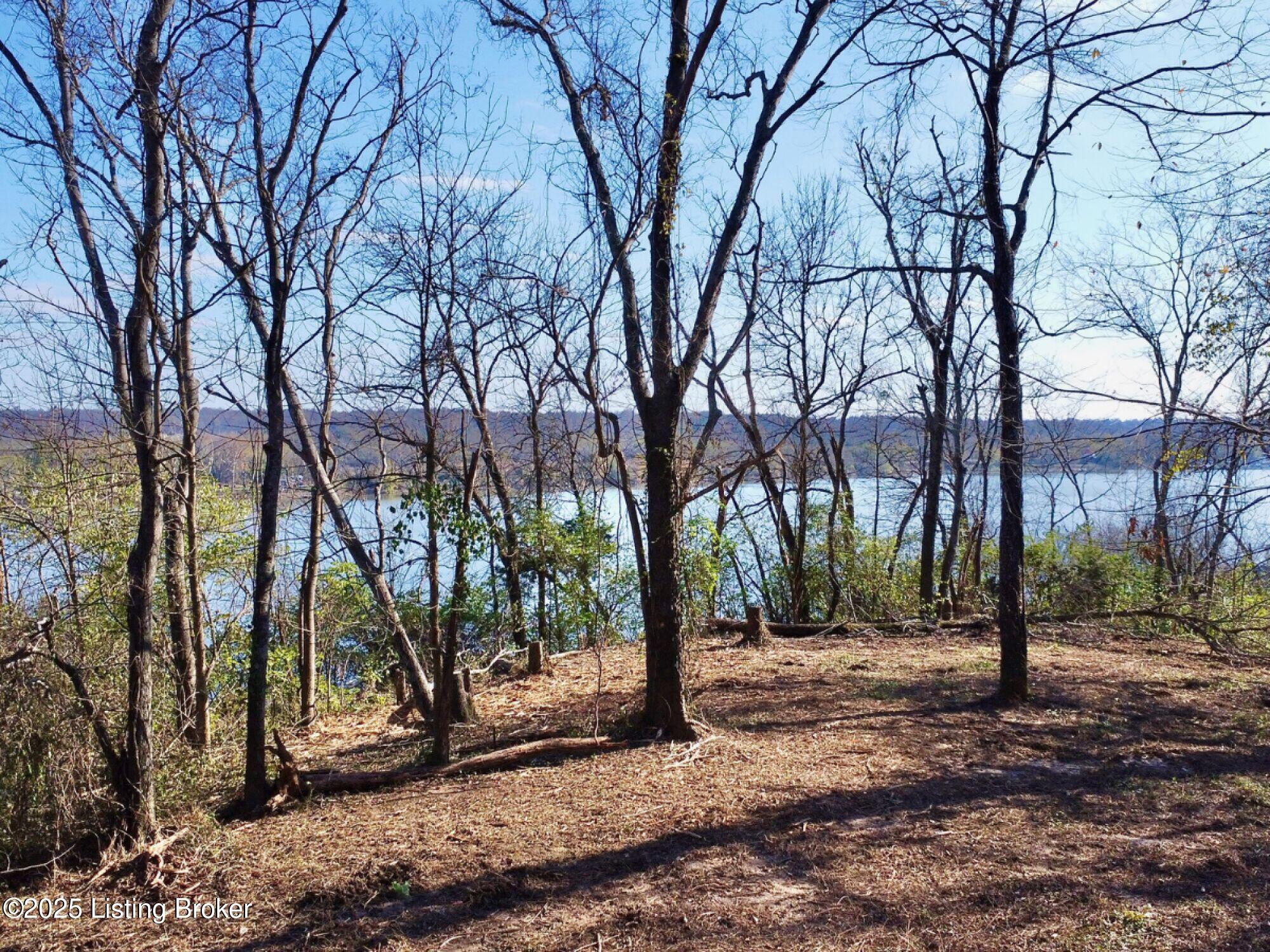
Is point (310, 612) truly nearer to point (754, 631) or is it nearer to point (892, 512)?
point (754, 631)

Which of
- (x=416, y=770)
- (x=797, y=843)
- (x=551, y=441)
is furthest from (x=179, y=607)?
(x=551, y=441)

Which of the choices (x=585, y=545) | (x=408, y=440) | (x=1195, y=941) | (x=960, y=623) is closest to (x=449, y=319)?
(x=408, y=440)

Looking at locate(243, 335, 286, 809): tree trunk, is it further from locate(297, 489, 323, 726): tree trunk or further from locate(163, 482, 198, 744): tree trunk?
locate(297, 489, 323, 726): tree trunk

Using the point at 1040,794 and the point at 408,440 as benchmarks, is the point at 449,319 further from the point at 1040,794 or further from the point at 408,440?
the point at 1040,794

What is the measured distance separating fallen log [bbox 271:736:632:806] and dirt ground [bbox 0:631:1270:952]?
123 millimetres

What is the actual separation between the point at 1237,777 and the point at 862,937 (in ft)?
10.7

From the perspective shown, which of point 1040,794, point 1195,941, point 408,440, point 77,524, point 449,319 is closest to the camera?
point 1195,941

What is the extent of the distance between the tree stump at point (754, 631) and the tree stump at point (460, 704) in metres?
3.57

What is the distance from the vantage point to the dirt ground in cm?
346

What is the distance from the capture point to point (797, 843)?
13.9 ft

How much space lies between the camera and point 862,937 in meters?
3.33

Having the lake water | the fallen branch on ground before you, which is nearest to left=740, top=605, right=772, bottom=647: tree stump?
the lake water

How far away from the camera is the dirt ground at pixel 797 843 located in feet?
11.3

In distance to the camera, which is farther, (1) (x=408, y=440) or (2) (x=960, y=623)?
(2) (x=960, y=623)
